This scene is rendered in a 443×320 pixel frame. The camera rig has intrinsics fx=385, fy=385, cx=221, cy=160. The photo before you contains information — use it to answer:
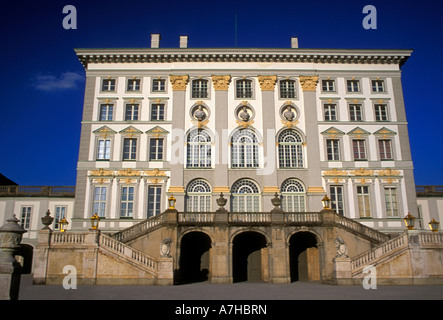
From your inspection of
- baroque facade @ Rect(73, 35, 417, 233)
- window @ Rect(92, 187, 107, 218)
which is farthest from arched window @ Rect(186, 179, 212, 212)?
window @ Rect(92, 187, 107, 218)

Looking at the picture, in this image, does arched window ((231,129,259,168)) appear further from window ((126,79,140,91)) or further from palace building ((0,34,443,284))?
window ((126,79,140,91))

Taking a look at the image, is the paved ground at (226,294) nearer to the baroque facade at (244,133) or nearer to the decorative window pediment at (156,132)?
the baroque facade at (244,133)

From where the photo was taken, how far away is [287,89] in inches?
1491

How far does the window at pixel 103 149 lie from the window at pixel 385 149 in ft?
83.1

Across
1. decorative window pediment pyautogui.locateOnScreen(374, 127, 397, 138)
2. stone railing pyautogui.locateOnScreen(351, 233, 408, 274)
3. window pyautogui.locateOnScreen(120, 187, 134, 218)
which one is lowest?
stone railing pyautogui.locateOnScreen(351, 233, 408, 274)

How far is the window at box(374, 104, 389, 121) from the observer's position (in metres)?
37.1

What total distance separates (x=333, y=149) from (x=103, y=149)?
21.5 m

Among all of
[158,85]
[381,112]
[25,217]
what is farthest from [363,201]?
[25,217]

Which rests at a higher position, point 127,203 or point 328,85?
point 328,85

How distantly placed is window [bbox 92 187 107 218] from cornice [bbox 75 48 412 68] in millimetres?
12754

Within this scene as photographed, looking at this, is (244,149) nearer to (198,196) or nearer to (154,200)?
(198,196)

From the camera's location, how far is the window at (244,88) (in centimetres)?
3765

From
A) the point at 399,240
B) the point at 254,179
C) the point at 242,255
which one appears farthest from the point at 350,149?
the point at 242,255
